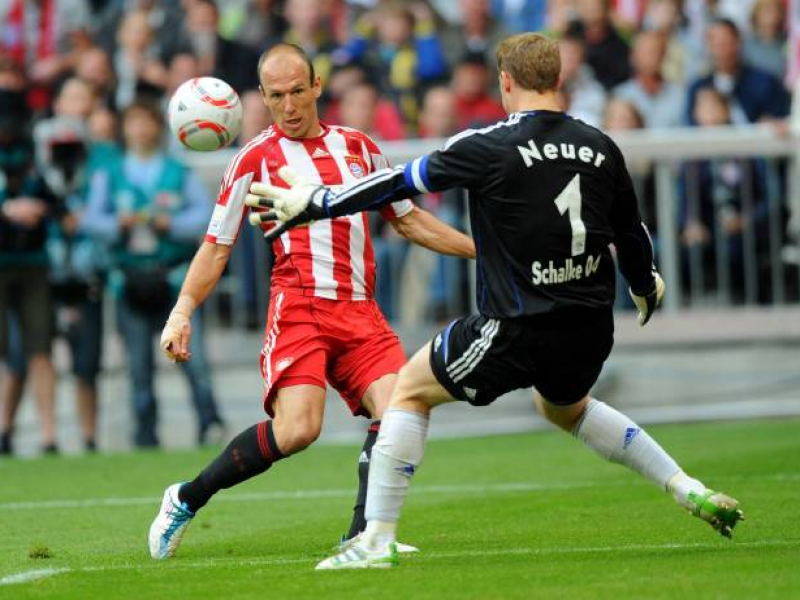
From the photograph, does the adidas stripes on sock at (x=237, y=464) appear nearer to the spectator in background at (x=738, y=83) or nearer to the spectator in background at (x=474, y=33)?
the spectator in background at (x=738, y=83)

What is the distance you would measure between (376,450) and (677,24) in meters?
11.5

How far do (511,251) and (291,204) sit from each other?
35.2 inches

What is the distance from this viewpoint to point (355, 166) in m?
8.52

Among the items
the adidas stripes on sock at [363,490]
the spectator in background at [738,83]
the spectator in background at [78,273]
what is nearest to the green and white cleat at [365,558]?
the adidas stripes on sock at [363,490]

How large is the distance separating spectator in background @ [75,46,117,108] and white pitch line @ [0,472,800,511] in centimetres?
738

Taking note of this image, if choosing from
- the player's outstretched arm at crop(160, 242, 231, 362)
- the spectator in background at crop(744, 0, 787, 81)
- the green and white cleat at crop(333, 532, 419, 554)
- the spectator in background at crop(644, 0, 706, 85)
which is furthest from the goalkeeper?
the spectator in background at crop(744, 0, 787, 81)

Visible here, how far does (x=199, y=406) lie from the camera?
15.5 m

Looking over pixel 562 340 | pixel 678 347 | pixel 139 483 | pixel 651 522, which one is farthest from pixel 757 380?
pixel 562 340

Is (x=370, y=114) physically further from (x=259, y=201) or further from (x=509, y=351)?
(x=509, y=351)

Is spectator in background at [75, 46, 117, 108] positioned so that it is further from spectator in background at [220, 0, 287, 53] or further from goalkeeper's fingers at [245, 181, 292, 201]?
goalkeeper's fingers at [245, 181, 292, 201]

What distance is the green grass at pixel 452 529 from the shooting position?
6711mm

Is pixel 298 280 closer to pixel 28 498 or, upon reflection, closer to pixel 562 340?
pixel 562 340

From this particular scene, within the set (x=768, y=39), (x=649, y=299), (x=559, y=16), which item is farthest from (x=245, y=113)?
(x=649, y=299)

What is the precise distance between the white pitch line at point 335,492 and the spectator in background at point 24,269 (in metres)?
4.28
